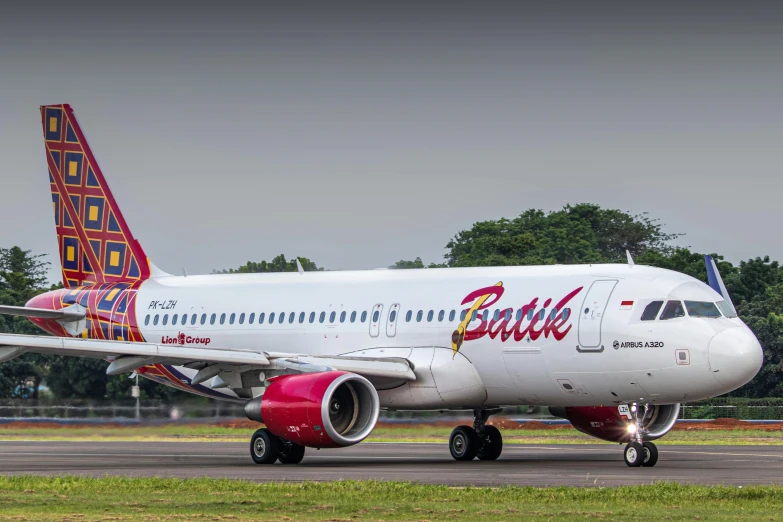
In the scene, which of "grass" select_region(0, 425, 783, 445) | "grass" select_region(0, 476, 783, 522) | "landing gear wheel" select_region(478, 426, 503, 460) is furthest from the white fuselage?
"grass" select_region(0, 476, 783, 522)

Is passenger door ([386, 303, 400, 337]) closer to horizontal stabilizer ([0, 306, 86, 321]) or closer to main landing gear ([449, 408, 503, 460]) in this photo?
main landing gear ([449, 408, 503, 460])

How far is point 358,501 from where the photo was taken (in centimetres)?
1962

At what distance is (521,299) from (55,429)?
56.7 feet

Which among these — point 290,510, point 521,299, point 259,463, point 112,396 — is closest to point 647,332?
point 521,299

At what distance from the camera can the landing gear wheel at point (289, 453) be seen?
3020 cm

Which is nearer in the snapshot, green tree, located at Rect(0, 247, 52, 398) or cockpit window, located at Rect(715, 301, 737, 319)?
cockpit window, located at Rect(715, 301, 737, 319)

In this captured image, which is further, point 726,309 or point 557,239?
point 557,239

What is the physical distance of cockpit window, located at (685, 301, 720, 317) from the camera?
28.0 meters

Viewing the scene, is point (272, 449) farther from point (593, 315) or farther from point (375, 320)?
point (593, 315)

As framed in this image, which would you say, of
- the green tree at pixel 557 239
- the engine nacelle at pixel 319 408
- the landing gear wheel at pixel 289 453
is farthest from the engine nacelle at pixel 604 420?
the green tree at pixel 557 239

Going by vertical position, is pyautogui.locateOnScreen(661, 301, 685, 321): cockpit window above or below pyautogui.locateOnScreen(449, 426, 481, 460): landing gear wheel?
above

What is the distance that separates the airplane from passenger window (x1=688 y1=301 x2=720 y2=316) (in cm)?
3

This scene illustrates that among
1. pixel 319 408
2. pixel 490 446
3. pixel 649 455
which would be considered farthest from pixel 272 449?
pixel 649 455

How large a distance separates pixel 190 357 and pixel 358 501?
11050mm
